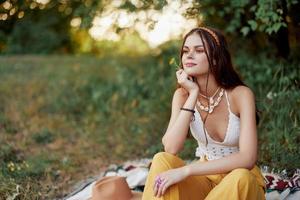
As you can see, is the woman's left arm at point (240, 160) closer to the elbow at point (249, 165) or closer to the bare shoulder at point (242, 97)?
the elbow at point (249, 165)

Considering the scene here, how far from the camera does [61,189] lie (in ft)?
15.7

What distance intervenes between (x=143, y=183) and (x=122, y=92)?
3.35 metres

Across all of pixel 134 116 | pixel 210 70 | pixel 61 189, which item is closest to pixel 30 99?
pixel 134 116

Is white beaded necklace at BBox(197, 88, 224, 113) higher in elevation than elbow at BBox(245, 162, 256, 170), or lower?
higher

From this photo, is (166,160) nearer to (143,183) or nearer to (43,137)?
(143,183)

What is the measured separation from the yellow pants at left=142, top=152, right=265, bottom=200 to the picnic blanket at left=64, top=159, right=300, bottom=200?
22.8 inches

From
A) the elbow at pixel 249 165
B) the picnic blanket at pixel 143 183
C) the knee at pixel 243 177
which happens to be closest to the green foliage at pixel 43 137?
the picnic blanket at pixel 143 183

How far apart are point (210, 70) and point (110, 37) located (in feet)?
12.3

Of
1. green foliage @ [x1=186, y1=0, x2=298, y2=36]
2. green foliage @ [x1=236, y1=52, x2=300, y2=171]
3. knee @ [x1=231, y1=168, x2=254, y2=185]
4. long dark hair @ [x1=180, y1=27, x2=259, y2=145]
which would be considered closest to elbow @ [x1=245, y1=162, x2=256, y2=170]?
knee @ [x1=231, y1=168, x2=254, y2=185]

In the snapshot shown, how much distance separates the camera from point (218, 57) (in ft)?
11.1

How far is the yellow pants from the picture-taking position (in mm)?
2961

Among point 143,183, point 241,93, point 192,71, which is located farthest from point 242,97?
point 143,183

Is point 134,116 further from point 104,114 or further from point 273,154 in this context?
point 273,154

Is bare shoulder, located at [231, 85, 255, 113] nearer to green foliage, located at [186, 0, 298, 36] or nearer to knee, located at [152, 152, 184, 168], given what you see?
knee, located at [152, 152, 184, 168]
